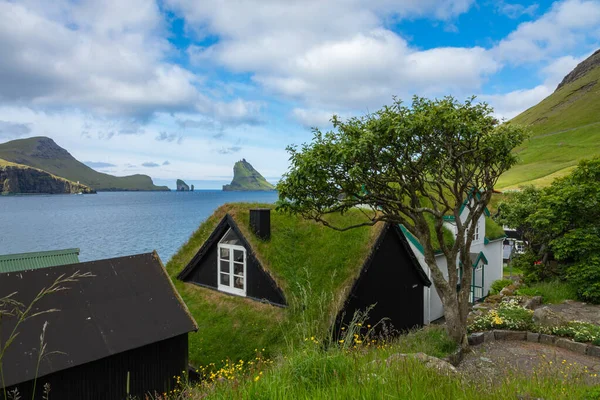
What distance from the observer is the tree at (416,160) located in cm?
1147

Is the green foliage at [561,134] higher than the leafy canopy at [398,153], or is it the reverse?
the green foliage at [561,134]

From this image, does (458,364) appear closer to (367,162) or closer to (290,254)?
(367,162)

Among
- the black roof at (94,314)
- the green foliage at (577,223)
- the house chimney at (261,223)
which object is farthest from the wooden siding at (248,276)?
the green foliage at (577,223)

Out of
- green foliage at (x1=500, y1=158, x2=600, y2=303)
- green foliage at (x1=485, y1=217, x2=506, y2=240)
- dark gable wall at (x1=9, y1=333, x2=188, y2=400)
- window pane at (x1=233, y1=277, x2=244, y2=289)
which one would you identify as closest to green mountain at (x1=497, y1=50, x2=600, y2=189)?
green foliage at (x1=485, y1=217, x2=506, y2=240)

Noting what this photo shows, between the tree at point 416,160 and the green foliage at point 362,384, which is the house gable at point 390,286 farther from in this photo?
the green foliage at point 362,384

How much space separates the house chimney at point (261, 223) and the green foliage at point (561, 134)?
89297 mm

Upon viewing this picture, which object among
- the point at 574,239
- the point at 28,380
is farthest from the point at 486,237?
the point at 28,380

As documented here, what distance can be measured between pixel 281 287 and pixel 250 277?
2.04 m

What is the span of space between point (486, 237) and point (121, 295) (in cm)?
2666

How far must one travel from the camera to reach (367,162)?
12.3m

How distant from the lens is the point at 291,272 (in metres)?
16.2

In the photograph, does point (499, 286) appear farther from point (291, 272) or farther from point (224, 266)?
point (224, 266)

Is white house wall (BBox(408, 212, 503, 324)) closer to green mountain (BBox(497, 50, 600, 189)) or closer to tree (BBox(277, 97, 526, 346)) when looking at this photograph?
tree (BBox(277, 97, 526, 346))

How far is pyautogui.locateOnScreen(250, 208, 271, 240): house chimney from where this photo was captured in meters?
17.4
